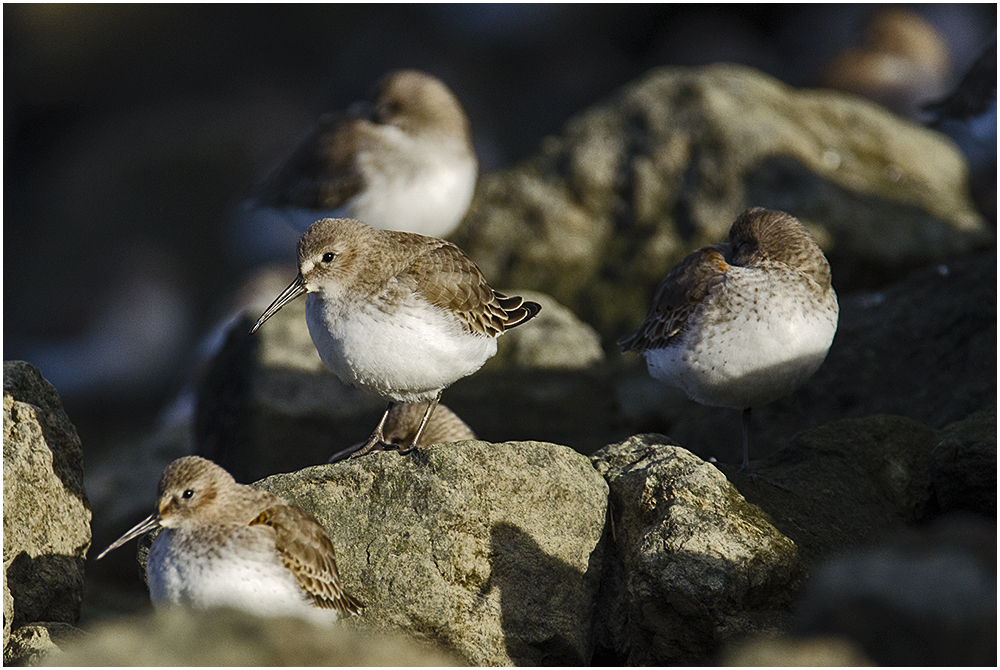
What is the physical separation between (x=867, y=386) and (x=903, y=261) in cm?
283

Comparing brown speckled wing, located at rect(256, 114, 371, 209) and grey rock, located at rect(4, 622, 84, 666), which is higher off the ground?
brown speckled wing, located at rect(256, 114, 371, 209)

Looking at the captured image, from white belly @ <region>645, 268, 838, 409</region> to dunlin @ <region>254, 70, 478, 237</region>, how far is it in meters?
3.54

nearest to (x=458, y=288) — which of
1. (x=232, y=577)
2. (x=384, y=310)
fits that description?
(x=384, y=310)

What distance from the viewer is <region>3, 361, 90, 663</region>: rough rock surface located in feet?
18.5

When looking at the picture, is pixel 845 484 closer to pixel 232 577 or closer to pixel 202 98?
pixel 232 577

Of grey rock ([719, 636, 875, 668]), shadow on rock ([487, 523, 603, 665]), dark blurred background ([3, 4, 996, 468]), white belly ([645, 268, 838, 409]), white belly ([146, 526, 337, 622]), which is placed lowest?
→ dark blurred background ([3, 4, 996, 468])

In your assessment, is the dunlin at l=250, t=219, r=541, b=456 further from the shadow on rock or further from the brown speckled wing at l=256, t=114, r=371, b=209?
the brown speckled wing at l=256, t=114, r=371, b=209

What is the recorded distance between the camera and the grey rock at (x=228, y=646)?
3926 mm

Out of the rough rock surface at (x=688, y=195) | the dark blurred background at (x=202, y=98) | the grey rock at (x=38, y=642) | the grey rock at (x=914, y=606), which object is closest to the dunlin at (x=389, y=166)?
the rough rock surface at (x=688, y=195)

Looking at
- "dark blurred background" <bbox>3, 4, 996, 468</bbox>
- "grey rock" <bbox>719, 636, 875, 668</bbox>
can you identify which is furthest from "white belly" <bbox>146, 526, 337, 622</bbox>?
"dark blurred background" <bbox>3, 4, 996, 468</bbox>

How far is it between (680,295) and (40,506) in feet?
13.8

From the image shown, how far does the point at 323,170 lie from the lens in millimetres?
9305

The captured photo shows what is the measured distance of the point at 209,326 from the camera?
50.0 feet

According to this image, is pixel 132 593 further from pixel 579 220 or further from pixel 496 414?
pixel 579 220
